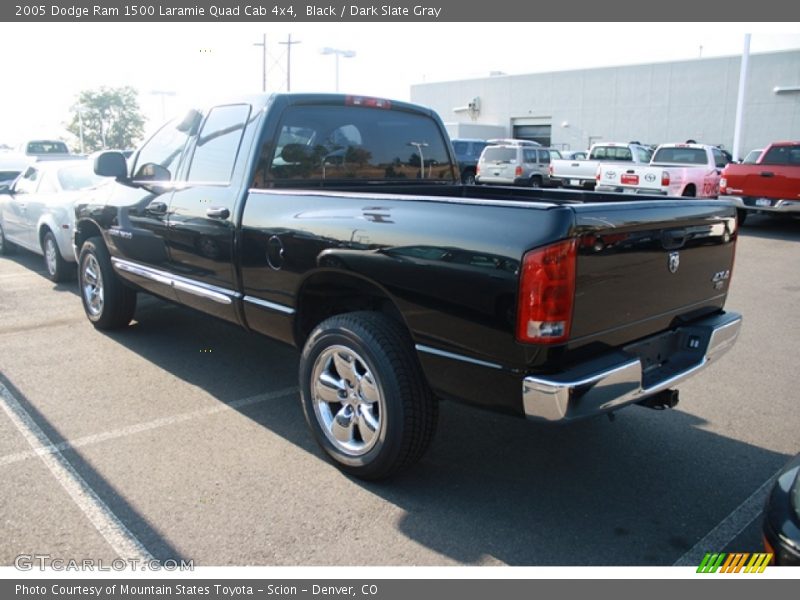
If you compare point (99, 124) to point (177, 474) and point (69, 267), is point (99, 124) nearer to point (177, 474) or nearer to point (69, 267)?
point (69, 267)

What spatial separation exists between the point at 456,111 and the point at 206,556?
161 ft

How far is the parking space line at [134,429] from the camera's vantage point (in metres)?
3.77

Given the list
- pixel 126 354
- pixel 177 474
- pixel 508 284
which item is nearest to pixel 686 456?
pixel 508 284

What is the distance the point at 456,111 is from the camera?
162ft

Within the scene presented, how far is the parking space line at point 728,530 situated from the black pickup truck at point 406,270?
59 centimetres

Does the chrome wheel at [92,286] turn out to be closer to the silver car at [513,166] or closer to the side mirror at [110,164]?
the side mirror at [110,164]

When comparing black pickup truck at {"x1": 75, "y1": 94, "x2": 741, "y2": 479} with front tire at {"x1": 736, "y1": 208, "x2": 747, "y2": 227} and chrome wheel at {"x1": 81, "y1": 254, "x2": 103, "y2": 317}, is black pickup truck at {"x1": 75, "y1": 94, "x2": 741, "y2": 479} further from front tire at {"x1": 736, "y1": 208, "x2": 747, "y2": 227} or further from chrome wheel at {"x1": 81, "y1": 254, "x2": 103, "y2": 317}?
front tire at {"x1": 736, "y1": 208, "x2": 747, "y2": 227}

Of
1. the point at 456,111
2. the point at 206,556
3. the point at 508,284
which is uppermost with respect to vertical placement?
the point at 456,111

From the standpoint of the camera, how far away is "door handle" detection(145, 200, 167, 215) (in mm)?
4884

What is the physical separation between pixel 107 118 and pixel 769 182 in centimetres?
6951

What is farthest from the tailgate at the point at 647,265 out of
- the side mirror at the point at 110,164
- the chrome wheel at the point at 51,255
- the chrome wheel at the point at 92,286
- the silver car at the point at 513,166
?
the silver car at the point at 513,166

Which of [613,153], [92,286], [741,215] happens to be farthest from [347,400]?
[613,153]

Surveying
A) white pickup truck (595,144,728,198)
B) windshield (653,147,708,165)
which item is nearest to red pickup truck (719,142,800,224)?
white pickup truck (595,144,728,198)

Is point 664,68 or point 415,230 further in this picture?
point 664,68
